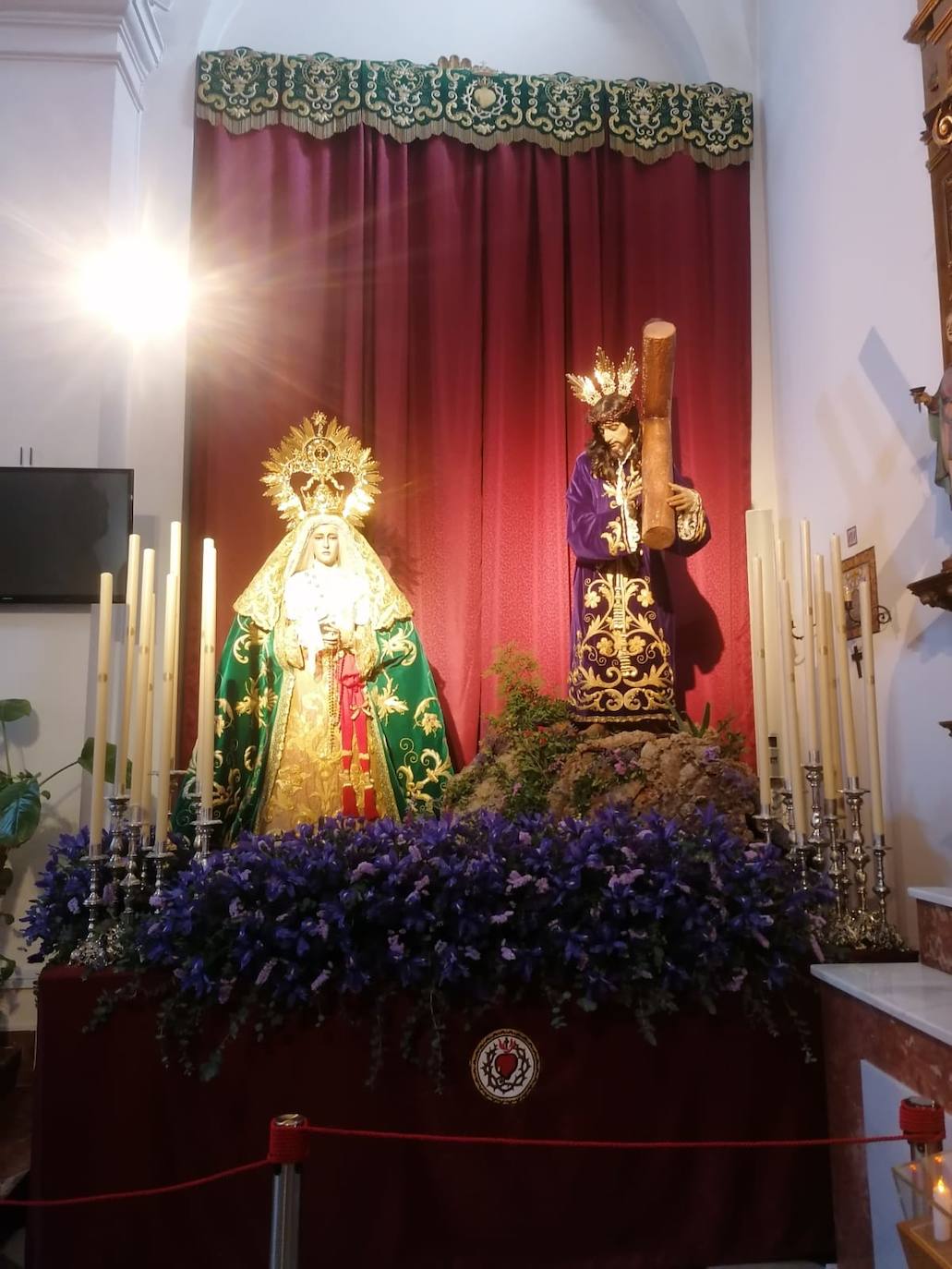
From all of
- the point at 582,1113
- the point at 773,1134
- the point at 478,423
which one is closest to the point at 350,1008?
the point at 582,1113

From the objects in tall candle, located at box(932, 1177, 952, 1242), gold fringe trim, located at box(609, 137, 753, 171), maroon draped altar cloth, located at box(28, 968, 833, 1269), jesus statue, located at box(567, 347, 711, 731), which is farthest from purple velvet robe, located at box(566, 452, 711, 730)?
tall candle, located at box(932, 1177, 952, 1242)

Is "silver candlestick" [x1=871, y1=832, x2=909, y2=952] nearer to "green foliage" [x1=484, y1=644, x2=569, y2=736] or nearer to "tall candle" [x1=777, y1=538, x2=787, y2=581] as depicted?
"tall candle" [x1=777, y1=538, x2=787, y2=581]

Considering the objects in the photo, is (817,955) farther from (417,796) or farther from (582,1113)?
(417,796)

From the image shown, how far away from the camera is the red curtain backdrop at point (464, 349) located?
4531 mm

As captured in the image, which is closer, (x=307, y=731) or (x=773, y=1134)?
(x=773, y=1134)

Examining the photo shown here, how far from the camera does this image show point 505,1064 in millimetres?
2234

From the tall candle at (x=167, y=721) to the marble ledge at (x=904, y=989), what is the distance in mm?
1685

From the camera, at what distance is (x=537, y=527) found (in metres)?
4.59

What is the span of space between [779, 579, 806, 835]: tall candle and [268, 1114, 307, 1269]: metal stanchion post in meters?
1.52

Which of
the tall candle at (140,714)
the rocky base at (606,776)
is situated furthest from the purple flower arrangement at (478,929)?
the rocky base at (606,776)

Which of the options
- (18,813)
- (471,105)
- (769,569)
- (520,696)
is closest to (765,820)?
(520,696)

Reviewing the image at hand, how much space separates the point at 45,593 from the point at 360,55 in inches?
132

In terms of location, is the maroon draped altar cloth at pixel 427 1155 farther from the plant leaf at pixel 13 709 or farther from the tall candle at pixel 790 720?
the plant leaf at pixel 13 709

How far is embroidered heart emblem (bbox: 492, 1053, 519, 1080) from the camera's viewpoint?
2.23m
